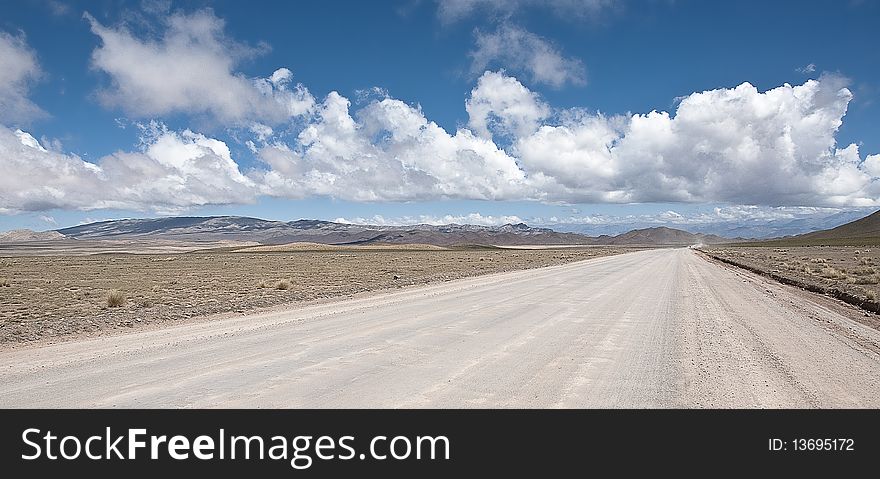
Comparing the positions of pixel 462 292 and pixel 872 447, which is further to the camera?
pixel 462 292

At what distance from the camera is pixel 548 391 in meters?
6.73

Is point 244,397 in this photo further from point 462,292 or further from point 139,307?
point 462,292

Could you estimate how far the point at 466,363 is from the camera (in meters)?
8.30

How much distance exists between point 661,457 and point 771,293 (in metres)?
21.2

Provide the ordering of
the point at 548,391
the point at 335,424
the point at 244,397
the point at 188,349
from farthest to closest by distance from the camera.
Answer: the point at 188,349 → the point at 548,391 → the point at 244,397 → the point at 335,424

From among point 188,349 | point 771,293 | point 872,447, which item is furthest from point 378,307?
point 771,293

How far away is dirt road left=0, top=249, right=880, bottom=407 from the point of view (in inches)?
253

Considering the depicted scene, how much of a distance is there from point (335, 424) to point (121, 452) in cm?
188

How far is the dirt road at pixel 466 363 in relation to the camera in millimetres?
6414

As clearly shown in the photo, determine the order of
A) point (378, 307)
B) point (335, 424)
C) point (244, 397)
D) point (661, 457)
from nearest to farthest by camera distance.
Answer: point (661, 457) → point (335, 424) → point (244, 397) → point (378, 307)

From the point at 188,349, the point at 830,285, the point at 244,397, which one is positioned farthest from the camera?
the point at 830,285

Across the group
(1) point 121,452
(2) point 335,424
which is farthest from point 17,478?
(2) point 335,424

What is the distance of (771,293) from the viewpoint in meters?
22.6

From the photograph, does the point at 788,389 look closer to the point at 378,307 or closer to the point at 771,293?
the point at 378,307
